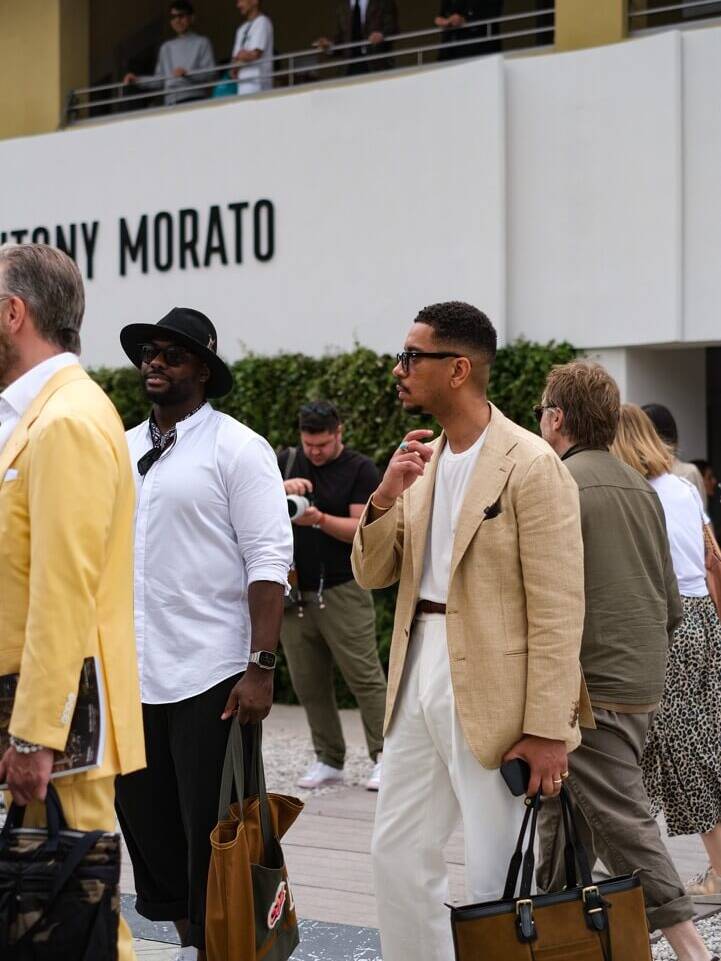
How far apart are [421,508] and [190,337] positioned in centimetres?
97

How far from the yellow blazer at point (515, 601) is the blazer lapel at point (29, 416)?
1115 millimetres

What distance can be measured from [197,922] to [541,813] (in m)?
1.23

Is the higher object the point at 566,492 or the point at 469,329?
the point at 469,329

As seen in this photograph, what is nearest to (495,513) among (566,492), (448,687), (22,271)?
(566,492)

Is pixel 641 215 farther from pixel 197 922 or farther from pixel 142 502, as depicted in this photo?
pixel 197 922

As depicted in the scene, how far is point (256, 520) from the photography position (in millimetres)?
4102

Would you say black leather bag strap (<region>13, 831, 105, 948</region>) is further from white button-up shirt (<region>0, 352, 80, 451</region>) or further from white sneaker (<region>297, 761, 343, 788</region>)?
white sneaker (<region>297, 761, 343, 788</region>)

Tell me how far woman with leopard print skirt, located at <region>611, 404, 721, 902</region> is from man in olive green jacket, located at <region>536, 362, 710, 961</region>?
0.76 meters

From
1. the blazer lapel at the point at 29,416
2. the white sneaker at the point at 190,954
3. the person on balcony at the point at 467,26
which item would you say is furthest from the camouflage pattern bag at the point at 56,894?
the person on balcony at the point at 467,26

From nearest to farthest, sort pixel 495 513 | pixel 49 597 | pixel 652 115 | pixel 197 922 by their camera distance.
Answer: pixel 49 597 → pixel 495 513 → pixel 197 922 → pixel 652 115

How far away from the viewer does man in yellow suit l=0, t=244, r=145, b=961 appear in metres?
2.89

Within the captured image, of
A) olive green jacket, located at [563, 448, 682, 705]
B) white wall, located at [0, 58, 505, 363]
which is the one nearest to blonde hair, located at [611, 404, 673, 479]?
olive green jacket, located at [563, 448, 682, 705]

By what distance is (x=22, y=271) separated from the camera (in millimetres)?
3186

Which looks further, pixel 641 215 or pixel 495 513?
pixel 641 215
